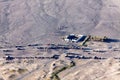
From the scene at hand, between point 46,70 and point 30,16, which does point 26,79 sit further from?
point 30,16

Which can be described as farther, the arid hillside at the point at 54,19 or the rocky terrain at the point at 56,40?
the arid hillside at the point at 54,19

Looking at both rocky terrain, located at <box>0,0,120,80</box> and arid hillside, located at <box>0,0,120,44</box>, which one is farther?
arid hillside, located at <box>0,0,120,44</box>

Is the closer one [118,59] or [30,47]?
[118,59]

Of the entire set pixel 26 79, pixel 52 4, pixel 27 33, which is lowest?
pixel 26 79

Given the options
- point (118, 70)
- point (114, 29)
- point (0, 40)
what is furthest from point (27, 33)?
point (118, 70)

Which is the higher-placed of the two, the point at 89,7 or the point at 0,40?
the point at 89,7

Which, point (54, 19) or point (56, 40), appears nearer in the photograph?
point (56, 40)

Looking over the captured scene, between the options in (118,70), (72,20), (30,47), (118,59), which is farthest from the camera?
→ (72,20)

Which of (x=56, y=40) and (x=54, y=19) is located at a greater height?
(x=54, y=19)
